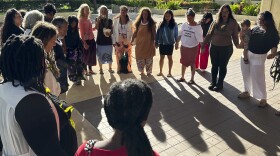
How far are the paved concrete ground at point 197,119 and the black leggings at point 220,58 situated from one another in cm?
37

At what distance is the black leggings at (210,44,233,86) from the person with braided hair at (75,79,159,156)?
480 cm

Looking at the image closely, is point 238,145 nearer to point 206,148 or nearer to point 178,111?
point 206,148

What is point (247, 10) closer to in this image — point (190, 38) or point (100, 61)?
point (190, 38)

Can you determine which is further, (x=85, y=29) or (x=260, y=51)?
(x=85, y=29)

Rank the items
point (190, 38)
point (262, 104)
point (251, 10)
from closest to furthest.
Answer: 1. point (262, 104)
2. point (190, 38)
3. point (251, 10)

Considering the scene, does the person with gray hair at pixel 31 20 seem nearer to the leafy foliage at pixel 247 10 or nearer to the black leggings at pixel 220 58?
the black leggings at pixel 220 58

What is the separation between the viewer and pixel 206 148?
416 centimetres

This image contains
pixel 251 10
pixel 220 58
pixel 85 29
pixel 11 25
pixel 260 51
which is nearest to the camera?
pixel 11 25

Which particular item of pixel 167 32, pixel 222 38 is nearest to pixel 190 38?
pixel 167 32

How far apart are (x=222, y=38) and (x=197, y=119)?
6.40ft

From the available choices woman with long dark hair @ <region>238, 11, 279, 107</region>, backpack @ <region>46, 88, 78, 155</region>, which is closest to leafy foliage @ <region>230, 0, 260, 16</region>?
woman with long dark hair @ <region>238, 11, 279, 107</region>

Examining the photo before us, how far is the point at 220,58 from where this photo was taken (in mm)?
6191

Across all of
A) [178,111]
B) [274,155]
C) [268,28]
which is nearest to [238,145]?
[274,155]

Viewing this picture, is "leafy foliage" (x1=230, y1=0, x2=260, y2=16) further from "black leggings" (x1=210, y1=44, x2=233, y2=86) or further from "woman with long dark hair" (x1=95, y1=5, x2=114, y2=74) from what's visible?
"woman with long dark hair" (x1=95, y1=5, x2=114, y2=74)
